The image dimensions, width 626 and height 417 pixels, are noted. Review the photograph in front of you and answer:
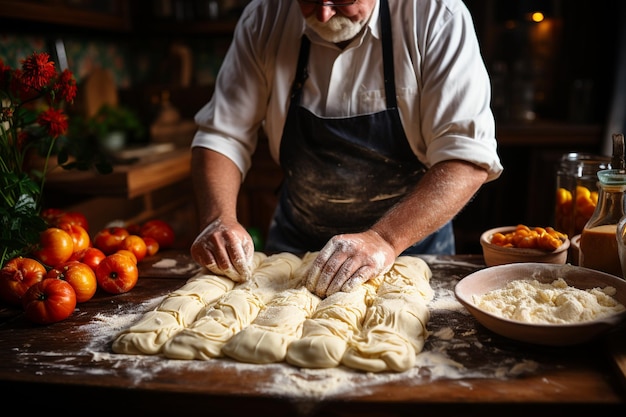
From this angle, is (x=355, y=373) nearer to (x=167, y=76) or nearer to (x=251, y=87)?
(x=251, y=87)

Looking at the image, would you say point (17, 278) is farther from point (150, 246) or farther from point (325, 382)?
point (325, 382)

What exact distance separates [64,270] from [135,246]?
0.32 metres

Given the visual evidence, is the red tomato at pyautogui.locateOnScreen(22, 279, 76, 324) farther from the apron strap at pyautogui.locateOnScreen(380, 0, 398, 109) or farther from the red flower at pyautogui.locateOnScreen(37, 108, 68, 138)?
the apron strap at pyautogui.locateOnScreen(380, 0, 398, 109)

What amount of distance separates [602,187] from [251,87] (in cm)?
121

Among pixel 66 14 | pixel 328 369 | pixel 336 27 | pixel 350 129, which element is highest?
pixel 66 14

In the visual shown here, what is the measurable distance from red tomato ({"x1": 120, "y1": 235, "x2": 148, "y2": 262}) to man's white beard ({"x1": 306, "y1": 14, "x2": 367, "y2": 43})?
92 cm

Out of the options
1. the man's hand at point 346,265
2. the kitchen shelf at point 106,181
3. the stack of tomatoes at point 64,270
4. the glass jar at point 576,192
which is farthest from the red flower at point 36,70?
the glass jar at point 576,192

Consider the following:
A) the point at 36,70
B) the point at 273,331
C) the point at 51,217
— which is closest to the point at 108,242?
the point at 51,217

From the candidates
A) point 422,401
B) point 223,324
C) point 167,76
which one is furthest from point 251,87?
point 167,76

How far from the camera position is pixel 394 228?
1.55m

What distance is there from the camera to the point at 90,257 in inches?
64.5

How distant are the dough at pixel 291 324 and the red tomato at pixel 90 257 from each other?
0.33 metres

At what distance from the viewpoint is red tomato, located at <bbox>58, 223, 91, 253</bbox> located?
5.60ft

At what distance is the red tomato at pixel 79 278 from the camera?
1477 millimetres
